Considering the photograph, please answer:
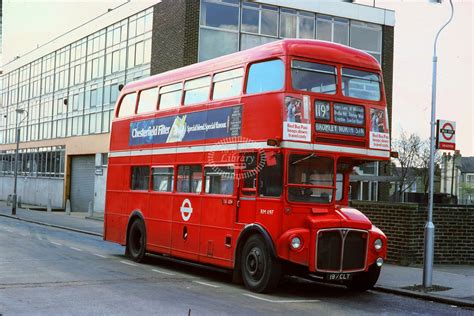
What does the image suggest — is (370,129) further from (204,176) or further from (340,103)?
(204,176)

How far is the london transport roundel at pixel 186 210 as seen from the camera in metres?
13.6

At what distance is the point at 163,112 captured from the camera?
15.0 metres

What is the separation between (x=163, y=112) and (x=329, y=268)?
6177mm

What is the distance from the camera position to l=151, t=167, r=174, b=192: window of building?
47.5ft

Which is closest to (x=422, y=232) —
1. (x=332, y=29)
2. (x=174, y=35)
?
→ (x=174, y=35)

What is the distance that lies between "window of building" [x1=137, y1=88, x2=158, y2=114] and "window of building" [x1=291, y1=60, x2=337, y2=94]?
17.6 feet

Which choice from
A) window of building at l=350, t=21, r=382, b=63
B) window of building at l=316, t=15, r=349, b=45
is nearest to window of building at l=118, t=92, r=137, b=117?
window of building at l=316, t=15, r=349, b=45

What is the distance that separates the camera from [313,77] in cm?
1134

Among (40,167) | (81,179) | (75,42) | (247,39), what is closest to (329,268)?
(247,39)

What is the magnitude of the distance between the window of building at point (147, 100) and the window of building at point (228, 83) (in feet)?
9.37

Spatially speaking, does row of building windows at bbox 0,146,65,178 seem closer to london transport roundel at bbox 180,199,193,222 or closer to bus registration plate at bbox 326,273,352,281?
london transport roundel at bbox 180,199,193,222

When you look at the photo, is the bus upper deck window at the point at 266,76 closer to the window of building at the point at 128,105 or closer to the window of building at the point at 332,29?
the window of building at the point at 128,105

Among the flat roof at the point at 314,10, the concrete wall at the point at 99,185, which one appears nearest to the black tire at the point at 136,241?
the flat roof at the point at 314,10

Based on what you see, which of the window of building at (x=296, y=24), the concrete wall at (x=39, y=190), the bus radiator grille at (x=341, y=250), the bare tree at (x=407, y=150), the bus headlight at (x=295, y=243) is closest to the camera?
the bus headlight at (x=295, y=243)
